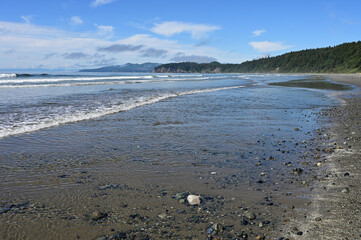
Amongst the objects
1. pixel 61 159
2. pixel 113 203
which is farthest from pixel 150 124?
pixel 113 203

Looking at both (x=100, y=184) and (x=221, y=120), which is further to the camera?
(x=221, y=120)

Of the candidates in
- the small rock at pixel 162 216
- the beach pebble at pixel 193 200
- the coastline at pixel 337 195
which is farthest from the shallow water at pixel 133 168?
the coastline at pixel 337 195

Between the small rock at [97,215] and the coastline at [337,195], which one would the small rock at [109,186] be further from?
the coastline at [337,195]

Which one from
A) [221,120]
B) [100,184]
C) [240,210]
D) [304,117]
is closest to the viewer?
[240,210]

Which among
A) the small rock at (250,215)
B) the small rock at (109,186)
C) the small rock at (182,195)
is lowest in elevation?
the small rock at (182,195)

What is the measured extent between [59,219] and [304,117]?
502 inches

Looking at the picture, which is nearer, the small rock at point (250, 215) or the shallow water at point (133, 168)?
the small rock at point (250, 215)

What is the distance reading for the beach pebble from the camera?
14.3 feet

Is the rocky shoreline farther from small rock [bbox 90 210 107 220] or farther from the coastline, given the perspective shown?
small rock [bbox 90 210 107 220]

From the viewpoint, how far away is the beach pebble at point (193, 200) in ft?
14.3

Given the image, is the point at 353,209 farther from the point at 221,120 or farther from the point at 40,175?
the point at 221,120

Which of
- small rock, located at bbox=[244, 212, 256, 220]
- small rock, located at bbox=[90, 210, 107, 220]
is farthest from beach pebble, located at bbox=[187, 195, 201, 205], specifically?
small rock, located at bbox=[90, 210, 107, 220]

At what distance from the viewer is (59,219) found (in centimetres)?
388

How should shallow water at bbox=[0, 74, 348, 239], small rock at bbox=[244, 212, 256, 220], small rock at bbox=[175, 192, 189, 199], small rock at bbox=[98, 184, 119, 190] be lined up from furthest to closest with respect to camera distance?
small rock at bbox=[98, 184, 119, 190] → small rock at bbox=[175, 192, 189, 199] → shallow water at bbox=[0, 74, 348, 239] → small rock at bbox=[244, 212, 256, 220]
